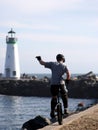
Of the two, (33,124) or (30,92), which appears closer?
(33,124)

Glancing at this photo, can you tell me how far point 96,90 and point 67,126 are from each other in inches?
2110

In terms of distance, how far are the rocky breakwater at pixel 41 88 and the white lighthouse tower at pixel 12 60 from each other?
1.09 meters

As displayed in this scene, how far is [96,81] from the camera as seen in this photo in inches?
2680

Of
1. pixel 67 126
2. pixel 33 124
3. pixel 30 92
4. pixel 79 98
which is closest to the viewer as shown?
pixel 67 126

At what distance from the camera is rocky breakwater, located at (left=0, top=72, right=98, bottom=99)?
213ft

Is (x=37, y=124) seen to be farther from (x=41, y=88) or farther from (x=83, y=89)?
(x=41, y=88)

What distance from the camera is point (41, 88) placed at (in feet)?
220

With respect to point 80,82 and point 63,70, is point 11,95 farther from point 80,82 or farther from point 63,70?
point 63,70

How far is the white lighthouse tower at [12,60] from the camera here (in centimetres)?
6750

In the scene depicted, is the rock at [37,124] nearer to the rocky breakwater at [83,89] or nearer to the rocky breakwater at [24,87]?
the rocky breakwater at [83,89]

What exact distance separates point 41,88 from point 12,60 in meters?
5.24

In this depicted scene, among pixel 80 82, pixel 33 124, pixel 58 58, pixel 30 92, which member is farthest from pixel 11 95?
pixel 58 58

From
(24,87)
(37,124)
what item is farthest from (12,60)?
(37,124)

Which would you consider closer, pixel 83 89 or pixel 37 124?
pixel 37 124
